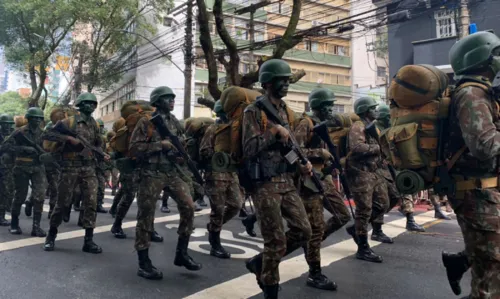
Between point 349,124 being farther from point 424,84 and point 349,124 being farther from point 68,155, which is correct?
point 68,155

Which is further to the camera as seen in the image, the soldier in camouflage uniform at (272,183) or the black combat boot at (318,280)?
the black combat boot at (318,280)

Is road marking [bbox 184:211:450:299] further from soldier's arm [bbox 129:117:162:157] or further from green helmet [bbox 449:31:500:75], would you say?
green helmet [bbox 449:31:500:75]

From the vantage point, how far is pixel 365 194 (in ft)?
17.0

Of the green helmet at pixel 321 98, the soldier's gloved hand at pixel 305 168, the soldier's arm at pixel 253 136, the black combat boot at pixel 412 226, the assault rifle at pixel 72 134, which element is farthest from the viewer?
the black combat boot at pixel 412 226

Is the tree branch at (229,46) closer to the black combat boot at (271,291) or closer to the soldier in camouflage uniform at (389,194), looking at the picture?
the soldier in camouflage uniform at (389,194)

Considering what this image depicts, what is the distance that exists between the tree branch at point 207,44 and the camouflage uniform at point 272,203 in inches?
317

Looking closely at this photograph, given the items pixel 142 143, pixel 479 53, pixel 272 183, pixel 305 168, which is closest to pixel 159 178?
pixel 142 143

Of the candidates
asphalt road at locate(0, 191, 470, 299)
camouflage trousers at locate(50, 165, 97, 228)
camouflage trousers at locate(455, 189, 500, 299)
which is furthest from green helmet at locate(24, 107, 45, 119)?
camouflage trousers at locate(455, 189, 500, 299)

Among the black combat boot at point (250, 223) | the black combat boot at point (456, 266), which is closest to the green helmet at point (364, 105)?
the black combat boot at point (250, 223)

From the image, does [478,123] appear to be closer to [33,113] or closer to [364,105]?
[364,105]

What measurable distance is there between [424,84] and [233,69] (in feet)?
29.9

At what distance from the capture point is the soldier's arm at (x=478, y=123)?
2.52 m

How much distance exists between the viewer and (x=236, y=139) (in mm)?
3570

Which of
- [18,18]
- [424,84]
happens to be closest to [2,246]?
[424,84]
